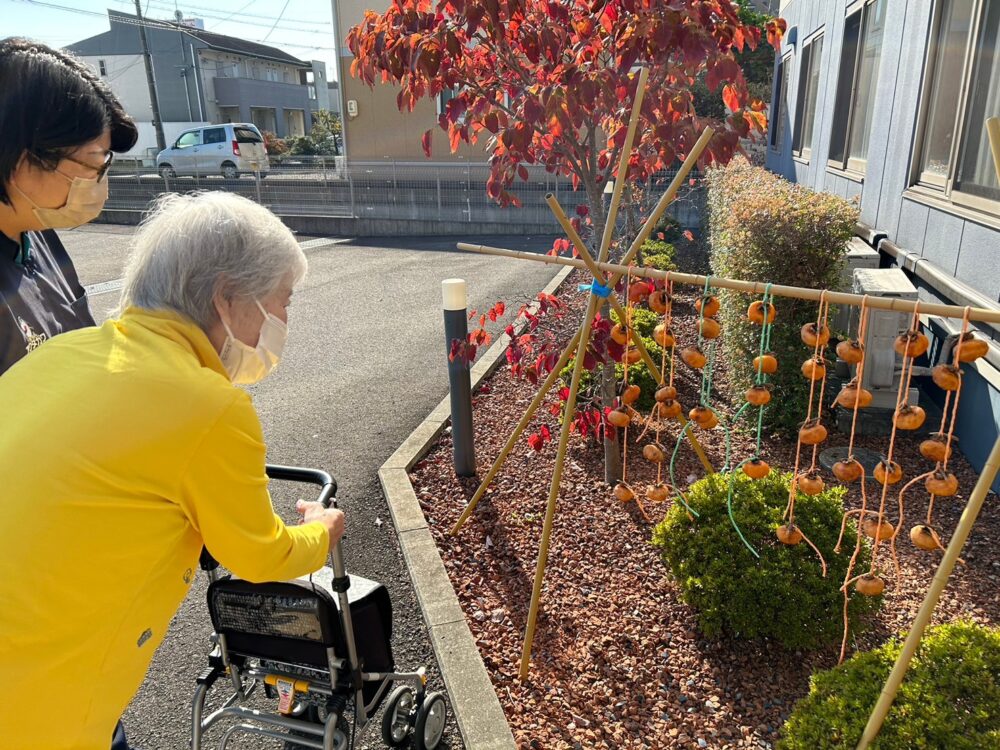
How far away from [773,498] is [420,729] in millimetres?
1659

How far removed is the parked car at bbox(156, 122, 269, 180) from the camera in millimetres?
23531

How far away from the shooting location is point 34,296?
83.7 inches

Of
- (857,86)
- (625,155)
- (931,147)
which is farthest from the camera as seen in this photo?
(857,86)

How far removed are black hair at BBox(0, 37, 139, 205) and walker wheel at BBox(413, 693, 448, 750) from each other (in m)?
2.08

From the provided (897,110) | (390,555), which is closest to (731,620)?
(390,555)

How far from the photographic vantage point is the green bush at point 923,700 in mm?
1800

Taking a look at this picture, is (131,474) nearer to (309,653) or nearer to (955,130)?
(309,653)

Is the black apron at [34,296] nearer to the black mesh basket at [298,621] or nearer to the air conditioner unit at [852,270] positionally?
the black mesh basket at [298,621]

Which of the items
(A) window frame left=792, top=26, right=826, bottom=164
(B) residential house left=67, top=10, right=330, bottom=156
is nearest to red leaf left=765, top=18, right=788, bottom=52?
(A) window frame left=792, top=26, right=826, bottom=164

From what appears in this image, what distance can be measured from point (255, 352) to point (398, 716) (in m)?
1.55

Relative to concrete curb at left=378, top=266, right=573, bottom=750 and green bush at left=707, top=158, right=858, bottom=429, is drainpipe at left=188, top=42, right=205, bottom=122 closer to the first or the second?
concrete curb at left=378, top=266, right=573, bottom=750

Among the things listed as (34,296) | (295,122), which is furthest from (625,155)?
(295,122)

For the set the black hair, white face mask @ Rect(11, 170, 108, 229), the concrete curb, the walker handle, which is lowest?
the concrete curb

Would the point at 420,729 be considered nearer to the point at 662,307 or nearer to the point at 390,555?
the point at 390,555
